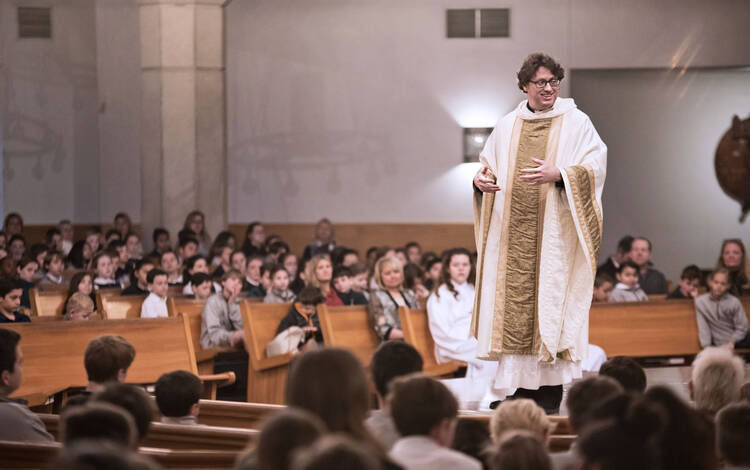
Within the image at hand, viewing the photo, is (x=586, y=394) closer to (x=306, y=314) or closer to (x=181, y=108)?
(x=306, y=314)

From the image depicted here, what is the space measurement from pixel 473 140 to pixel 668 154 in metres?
2.72

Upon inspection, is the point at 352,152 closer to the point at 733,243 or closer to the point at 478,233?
the point at 733,243

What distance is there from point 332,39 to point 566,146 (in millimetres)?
9748

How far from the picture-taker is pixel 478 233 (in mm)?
5535

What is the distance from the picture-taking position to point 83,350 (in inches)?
259

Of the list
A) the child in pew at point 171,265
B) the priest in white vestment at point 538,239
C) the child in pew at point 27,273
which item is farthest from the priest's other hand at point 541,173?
the child in pew at point 171,265

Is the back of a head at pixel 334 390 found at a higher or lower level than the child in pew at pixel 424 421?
higher

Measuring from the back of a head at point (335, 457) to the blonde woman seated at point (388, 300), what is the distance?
540cm

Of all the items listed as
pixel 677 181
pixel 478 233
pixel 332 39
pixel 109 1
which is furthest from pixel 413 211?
pixel 478 233

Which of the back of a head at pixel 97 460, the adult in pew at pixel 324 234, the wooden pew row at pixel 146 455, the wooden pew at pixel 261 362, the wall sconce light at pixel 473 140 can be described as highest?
the wall sconce light at pixel 473 140

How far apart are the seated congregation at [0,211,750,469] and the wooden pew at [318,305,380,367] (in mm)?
12

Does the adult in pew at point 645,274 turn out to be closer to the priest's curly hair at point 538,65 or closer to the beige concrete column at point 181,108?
the beige concrete column at point 181,108

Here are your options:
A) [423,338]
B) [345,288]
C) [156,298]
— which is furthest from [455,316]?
[156,298]

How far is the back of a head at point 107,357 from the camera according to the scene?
4633 mm
